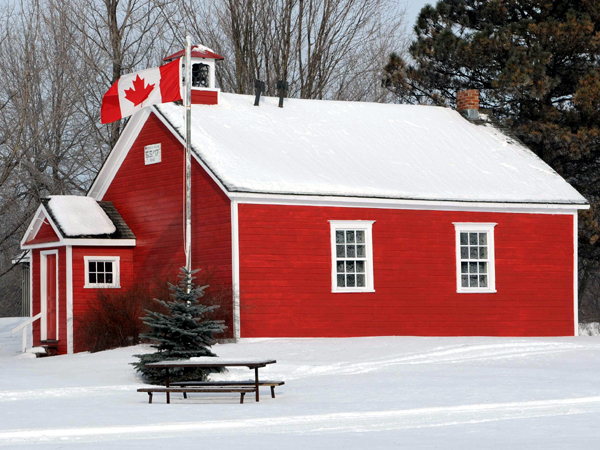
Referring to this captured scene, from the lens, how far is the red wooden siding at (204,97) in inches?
990

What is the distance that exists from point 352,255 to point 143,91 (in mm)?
5848

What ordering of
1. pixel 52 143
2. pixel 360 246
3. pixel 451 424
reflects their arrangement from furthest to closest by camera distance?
1. pixel 52 143
2. pixel 360 246
3. pixel 451 424

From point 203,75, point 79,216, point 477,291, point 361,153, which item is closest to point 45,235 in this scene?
point 79,216

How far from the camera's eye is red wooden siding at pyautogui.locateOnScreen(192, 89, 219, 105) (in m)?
25.1

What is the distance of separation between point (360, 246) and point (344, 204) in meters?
1.07

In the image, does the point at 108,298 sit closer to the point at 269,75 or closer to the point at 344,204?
the point at 344,204

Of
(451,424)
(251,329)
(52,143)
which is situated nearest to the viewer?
(451,424)

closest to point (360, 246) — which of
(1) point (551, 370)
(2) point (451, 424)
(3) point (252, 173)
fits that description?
(3) point (252, 173)

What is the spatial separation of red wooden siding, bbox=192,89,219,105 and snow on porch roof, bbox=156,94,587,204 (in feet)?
0.69

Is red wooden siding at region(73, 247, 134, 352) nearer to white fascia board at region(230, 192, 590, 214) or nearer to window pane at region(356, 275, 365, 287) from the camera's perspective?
white fascia board at region(230, 192, 590, 214)

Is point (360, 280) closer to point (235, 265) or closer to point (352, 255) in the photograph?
point (352, 255)

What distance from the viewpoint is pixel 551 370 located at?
1716 centimetres

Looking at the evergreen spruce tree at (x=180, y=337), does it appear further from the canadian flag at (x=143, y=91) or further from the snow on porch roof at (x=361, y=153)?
the canadian flag at (x=143, y=91)

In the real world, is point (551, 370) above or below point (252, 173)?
below
